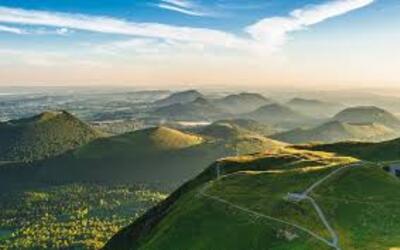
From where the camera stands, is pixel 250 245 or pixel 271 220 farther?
pixel 271 220

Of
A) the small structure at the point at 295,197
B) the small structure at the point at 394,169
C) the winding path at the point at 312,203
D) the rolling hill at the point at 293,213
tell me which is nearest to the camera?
the winding path at the point at 312,203

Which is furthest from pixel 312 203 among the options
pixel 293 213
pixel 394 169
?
pixel 394 169

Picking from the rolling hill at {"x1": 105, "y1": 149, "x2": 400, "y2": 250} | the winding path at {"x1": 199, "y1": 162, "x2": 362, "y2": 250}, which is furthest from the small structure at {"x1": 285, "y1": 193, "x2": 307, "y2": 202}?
the rolling hill at {"x1": 105, "y1": 149, "x2": 400, "y2": 250}

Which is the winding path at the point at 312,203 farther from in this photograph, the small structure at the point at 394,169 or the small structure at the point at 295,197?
the small structure at the point at 394,169

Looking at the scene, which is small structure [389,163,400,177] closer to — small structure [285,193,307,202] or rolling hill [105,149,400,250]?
rolling hill [105,149,400,250]

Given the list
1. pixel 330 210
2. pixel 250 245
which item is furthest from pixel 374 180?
pixel 250 245

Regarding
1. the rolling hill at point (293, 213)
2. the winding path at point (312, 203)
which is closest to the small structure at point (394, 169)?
the rolling hill at point (293, 213)

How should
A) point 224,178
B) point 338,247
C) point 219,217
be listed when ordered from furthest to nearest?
point 224,178 < point 219,217 < point 338,247

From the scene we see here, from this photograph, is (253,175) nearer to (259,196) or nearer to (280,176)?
(280,176)
